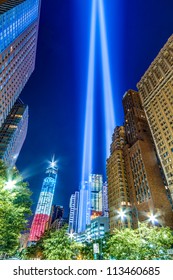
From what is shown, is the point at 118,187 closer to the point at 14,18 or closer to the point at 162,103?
the point at 162,103

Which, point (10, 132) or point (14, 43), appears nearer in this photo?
point (14, 43)

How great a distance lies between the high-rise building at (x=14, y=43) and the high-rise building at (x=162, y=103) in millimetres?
65022

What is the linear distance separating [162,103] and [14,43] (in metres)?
68.7

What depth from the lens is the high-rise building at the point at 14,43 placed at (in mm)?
66125

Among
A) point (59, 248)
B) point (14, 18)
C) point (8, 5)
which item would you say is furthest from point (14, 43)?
point (59, 248)

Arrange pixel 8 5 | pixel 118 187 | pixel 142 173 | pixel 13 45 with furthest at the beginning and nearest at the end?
1. pixel 118 187
2. pixel 142 173
3. pixel 13 45
4. pixel 8 5

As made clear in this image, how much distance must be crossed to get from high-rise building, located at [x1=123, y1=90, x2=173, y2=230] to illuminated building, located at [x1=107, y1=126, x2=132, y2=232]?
8.45ft

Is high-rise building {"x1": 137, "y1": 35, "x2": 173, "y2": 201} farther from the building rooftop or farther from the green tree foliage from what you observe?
the building rooftop

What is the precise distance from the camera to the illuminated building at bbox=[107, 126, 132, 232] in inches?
3241

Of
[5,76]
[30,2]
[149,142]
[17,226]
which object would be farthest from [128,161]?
[30,2]

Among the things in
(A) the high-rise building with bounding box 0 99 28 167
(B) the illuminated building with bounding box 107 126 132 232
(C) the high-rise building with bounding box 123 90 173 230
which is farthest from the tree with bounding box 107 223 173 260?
(A) the high-rise building with bounding box 0 99 28 167

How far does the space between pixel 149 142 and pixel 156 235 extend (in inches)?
2960

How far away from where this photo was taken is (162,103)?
261ft

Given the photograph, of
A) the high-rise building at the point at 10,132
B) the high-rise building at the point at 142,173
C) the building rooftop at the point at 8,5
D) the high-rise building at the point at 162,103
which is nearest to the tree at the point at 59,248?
the high-rise building at the point at 142,173
